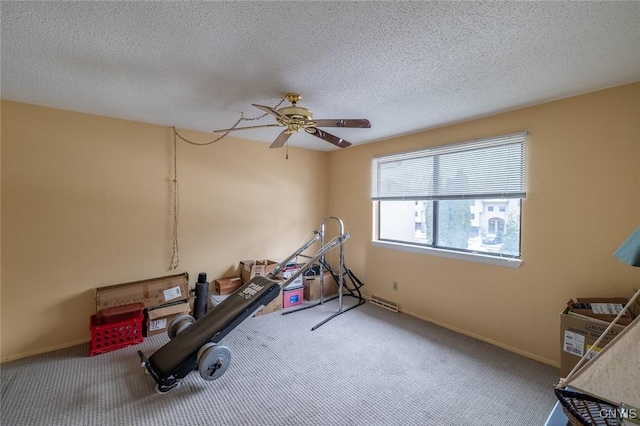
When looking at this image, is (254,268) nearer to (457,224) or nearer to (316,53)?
(457,224)

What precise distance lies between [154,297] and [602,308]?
4.11 m

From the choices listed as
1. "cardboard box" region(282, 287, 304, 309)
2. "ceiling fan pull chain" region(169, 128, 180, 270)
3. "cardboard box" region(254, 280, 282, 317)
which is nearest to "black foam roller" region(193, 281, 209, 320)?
"ceiling fan pull chain" region(169, 128, 180, 270)

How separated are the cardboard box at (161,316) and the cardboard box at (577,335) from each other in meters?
3.61

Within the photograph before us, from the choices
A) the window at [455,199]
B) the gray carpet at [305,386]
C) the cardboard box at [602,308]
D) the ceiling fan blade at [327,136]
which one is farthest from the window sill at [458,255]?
the ceiling fan blade at [327,136]

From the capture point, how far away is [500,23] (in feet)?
4.57

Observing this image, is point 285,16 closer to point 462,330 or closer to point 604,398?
point 604,398

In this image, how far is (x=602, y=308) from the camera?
2035 mm

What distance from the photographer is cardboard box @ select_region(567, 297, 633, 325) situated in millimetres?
1964

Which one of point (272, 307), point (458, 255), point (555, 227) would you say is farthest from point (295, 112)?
point (272, 307)

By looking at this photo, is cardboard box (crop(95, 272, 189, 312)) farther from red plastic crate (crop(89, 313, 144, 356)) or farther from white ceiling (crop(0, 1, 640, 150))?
white ceiling (crop(0, 1, 640, 150))

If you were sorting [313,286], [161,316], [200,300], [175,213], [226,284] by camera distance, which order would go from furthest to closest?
1. [313,286]
2. [226,284]
3. [175,213]
4. [200,300]
5. [161,316]

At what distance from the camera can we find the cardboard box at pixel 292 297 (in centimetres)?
379

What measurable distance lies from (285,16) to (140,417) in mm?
2611

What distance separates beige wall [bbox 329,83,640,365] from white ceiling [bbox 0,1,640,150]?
0.83ft
